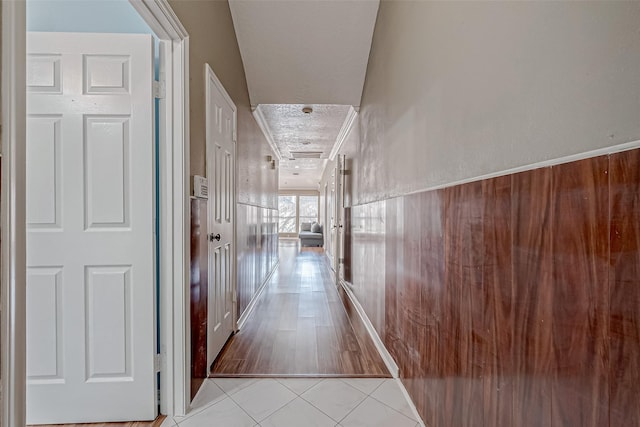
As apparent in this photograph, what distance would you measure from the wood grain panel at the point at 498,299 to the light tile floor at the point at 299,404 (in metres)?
0.71

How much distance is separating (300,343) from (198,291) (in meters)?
0.99

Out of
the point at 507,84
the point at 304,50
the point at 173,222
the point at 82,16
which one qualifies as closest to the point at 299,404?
the point at 173,222

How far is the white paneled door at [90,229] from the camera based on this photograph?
137 centimetres

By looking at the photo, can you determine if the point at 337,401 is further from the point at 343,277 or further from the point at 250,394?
the point at 343,277

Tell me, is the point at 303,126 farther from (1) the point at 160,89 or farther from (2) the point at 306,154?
(1) the point at 160,89

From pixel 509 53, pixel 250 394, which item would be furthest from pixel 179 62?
pixel 250 394

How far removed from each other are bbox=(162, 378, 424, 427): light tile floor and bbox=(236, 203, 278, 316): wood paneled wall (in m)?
0.96

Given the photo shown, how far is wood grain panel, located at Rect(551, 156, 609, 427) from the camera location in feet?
1.85

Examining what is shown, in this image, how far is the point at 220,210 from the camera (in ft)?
6.79

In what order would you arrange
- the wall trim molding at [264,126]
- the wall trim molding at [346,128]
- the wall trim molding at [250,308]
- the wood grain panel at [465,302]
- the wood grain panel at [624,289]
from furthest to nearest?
the wall trim molding at [346,128] < the wall trim molding at [264,126] < the wall trim molding at [250,308] < the wood grain panel at [465,302] < the wood grain panel at [624,289]

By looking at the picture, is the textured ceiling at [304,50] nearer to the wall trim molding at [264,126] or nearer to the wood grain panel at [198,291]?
the wall trim molding at [264,126]

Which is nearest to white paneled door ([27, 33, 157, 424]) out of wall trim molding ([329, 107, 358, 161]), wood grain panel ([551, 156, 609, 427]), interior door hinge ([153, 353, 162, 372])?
interior door hinge ([153, 353, 162, 372])

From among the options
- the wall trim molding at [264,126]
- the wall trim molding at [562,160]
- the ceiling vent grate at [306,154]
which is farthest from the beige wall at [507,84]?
the ceiling vent grate at [306,154]

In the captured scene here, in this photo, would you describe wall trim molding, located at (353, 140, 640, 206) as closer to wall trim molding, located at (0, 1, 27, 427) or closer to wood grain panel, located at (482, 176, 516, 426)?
wood grain panel, located at (482, 176, 516, 426)
